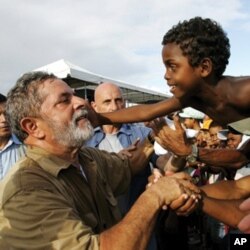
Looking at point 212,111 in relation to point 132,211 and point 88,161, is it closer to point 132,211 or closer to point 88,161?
point 88,161

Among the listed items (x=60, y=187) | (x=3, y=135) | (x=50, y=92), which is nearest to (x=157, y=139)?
(x=50, y=92)

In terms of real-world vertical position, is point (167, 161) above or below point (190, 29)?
below

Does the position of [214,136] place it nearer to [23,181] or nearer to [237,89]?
[237,89]

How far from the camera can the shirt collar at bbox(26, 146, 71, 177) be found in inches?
82.6

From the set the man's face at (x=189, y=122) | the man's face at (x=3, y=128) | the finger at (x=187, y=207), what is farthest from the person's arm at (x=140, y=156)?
the man's face at (x=189, y=122)

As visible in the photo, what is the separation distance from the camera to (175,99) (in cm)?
323

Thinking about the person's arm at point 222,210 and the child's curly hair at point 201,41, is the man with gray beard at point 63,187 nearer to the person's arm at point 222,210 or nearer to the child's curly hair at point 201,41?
the person's arm at point 222,210

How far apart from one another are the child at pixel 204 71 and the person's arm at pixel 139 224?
1.08 meters

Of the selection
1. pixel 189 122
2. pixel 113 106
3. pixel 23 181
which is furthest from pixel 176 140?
pixel 189 122

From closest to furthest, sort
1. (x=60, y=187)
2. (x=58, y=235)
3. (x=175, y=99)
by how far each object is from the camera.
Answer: (x=58, y=235), (x=60, y=187), (x=175, y=99)

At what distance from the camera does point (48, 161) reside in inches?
84.4

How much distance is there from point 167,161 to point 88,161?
3.54 feet

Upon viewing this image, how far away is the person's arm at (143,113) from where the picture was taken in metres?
3.31

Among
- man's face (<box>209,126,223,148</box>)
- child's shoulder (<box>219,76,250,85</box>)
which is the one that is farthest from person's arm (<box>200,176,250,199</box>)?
man's face (<box>209,126,223,148</box>)
